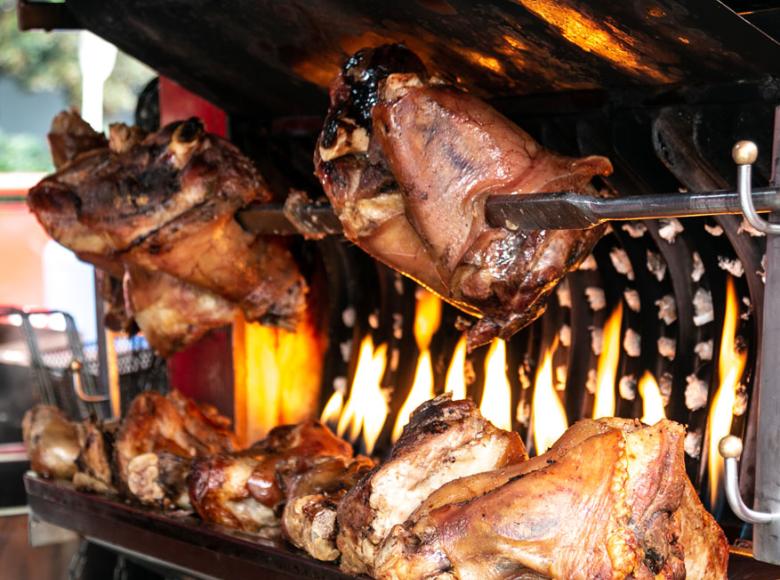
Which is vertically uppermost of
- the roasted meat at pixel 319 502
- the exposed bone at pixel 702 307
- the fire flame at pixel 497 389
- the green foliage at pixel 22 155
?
the exposed bone at pixel 702 307

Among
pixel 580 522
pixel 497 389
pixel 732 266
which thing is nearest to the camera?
pixel 580 522

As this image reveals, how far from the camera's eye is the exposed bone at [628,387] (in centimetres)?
270

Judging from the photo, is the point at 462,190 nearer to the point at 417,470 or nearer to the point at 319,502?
the point at 417,470

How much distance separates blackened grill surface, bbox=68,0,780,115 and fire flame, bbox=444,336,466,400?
777mm

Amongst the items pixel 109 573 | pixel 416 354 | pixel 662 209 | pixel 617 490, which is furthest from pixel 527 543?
pixel 109 573

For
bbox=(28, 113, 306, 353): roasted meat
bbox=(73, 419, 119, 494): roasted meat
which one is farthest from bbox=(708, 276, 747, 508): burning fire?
bbox=(73, 419, 119, 494): roasted meat

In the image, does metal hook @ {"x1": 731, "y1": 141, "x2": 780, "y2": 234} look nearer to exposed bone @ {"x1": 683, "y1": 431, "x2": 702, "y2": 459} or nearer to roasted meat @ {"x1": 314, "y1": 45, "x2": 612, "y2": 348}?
roasted meat @ {"x1": 314, "y1": 45, "x2": 612, "y2": 348}

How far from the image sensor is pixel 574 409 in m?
2.85

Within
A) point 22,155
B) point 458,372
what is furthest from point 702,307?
point 22,155

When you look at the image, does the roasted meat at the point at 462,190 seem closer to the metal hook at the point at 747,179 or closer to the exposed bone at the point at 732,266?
the exposed bone at the point at 732,266

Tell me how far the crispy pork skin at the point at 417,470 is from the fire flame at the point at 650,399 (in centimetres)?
51

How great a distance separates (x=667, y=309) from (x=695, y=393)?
0.21 m

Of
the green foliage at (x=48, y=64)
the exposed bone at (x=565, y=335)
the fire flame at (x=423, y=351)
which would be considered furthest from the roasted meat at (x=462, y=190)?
the green foliage at (x=48, y=64)

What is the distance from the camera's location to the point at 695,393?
258 centimetres
